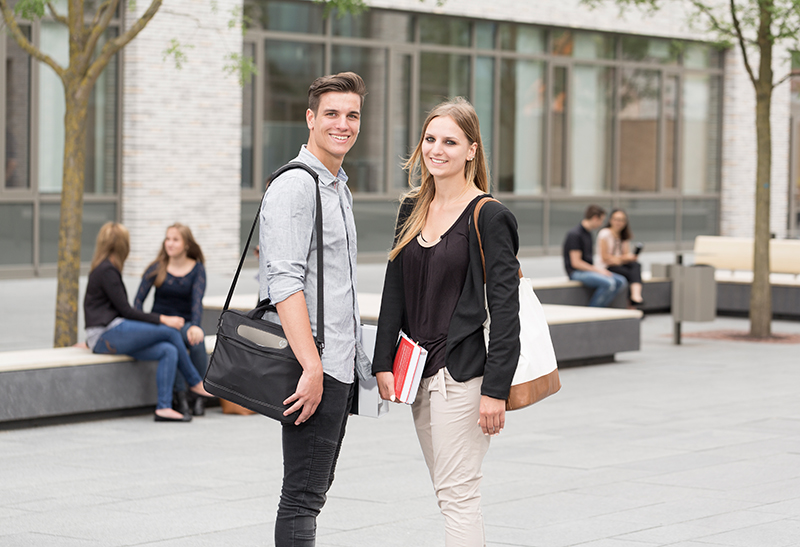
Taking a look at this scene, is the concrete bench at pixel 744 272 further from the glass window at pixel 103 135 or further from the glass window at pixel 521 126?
the glass window at pixel 103 135

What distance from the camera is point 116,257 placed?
8.38m

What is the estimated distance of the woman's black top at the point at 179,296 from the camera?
872 centimetres

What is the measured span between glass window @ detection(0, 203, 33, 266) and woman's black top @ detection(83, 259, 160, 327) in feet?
32.2

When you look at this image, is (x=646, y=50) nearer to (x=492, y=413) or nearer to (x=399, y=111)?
(x=399, y=111)

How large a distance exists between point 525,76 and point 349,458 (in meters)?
18.4

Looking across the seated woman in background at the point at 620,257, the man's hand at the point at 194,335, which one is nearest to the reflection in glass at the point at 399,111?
the seated woman in background at the point at 620,257

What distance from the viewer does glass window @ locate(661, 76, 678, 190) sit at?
27406 mm

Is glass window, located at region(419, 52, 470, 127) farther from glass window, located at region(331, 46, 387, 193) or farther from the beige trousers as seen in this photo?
the beige trousers

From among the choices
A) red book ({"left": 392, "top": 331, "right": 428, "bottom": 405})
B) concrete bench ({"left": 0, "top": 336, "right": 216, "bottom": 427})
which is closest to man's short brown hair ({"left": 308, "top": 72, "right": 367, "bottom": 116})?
red book ({"left": 392, "top": 331, "right": 428, "bottom": 405})

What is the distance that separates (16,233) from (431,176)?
14.6 meters

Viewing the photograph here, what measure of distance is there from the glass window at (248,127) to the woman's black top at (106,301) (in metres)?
12.2

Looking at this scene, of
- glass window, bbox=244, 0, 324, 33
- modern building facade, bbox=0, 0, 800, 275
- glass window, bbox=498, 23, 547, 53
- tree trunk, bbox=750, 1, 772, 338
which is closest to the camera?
tree trunk, bbox=750, 1, 772, 338

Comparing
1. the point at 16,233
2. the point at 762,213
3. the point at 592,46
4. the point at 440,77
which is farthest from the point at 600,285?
the point at 592,46

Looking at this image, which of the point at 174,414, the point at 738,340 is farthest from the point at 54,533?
the point at 738,340
